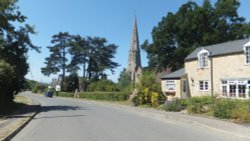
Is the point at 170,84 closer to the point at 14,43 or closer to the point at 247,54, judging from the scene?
the point at 247,54

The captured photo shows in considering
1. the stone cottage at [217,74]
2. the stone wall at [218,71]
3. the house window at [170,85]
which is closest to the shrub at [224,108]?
the stone cottage at [217,74]

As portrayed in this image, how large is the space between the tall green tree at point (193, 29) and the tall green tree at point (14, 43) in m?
31.8

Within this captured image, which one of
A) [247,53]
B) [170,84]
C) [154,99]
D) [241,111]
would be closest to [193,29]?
[170,84]

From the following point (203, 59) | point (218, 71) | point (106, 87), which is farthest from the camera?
point (106, 87)

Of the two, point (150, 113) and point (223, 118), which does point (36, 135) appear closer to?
point (223, 118)

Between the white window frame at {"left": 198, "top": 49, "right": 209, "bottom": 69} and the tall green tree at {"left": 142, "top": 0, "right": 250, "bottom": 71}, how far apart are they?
16768 millimetres

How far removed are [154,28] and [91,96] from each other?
57.8 feet

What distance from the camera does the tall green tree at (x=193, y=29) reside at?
5575 centimetres

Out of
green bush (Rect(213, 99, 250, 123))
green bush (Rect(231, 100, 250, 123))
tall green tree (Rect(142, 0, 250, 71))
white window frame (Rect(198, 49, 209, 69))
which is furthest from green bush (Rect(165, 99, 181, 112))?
tall green tree (Rect(142, 0, 250, 71))

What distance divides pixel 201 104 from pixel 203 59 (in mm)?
Answer: 15666

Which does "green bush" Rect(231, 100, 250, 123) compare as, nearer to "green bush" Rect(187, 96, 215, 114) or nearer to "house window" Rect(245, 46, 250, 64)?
"green bush" Rect(187, 96, 215, 114)

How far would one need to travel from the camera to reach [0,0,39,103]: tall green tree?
2748 cm

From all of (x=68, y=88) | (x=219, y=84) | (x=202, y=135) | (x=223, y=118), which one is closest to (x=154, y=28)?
(x=219, y=84)

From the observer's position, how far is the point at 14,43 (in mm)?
29234
